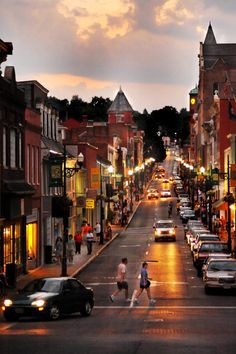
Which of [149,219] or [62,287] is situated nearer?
[62,287]

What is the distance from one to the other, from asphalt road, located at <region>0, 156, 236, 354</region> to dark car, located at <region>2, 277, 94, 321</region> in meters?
0.33

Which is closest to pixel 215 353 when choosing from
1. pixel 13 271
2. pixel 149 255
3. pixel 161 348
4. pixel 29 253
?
pixel 161 348

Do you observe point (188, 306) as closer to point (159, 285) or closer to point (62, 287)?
point (62, 287)

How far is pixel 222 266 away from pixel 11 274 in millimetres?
9362

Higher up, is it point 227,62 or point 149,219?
point 227,62

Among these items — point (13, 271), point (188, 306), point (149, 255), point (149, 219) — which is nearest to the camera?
point (188, 306)

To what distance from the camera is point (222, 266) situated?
3853 cm

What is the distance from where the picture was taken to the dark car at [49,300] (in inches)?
1093

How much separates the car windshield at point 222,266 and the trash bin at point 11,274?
28.5 feet

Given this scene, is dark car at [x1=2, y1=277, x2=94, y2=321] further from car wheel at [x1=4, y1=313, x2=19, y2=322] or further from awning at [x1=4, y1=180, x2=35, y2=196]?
awning at [x1=4, y1=180, x2=35, y2=196]

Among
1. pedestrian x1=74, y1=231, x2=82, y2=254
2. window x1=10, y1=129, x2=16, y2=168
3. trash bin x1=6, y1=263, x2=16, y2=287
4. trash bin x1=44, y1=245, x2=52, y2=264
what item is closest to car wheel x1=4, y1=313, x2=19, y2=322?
trash bin x1=6, y1=263, x2=16, y2=287

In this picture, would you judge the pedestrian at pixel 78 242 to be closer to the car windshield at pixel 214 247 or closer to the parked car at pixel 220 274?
the car windshield at pixel 214 247

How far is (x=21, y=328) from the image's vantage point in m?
25.9

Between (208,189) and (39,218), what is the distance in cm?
3168
